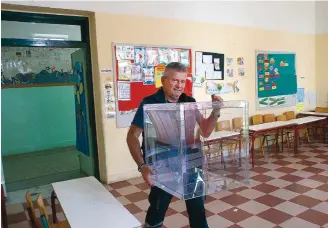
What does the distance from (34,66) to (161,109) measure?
3935 mm

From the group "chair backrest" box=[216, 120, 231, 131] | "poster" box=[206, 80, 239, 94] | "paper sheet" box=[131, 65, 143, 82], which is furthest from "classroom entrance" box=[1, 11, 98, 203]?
"chair backrest" box=[216, 120, 231, 131]

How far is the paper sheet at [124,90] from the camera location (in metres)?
4.40

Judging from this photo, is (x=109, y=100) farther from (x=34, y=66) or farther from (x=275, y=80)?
(x=275, y=80)

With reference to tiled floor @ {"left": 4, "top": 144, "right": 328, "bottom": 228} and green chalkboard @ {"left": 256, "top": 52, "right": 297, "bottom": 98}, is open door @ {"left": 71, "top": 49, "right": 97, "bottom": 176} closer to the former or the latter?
tiled floor @ {"left": 4, "top": 144, "right": 328, "bottom": 228}

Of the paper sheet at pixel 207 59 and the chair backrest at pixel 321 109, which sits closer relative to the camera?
the paper sheet at pixel 207 59

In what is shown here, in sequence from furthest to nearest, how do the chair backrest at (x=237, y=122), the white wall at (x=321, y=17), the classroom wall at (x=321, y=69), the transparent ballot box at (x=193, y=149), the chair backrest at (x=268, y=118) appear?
the classroom wall at (x=321, y=69)
the white wall at (x=321, y=17)
the chair backrest at (x=268, y=118)
the chair backrest at (x=237, y=122)
the transparent ballot box at (x=193, y=149)

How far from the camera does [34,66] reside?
16.3 ft

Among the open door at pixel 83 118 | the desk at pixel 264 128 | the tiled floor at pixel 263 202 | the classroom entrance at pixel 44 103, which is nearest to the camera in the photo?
the tiled floor at pixel 263 202

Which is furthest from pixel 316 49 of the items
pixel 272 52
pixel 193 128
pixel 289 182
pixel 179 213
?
pixel 193 128

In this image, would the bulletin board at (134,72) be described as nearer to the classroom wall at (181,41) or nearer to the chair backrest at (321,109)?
the classroom wall at (181,41)

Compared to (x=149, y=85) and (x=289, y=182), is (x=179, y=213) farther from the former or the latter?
(x=149, y=85)

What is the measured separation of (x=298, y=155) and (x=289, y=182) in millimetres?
1613

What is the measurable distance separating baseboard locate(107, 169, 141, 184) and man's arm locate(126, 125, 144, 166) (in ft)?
8.61

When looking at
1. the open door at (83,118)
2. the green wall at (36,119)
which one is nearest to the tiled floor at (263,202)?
the open door at (83,118)
